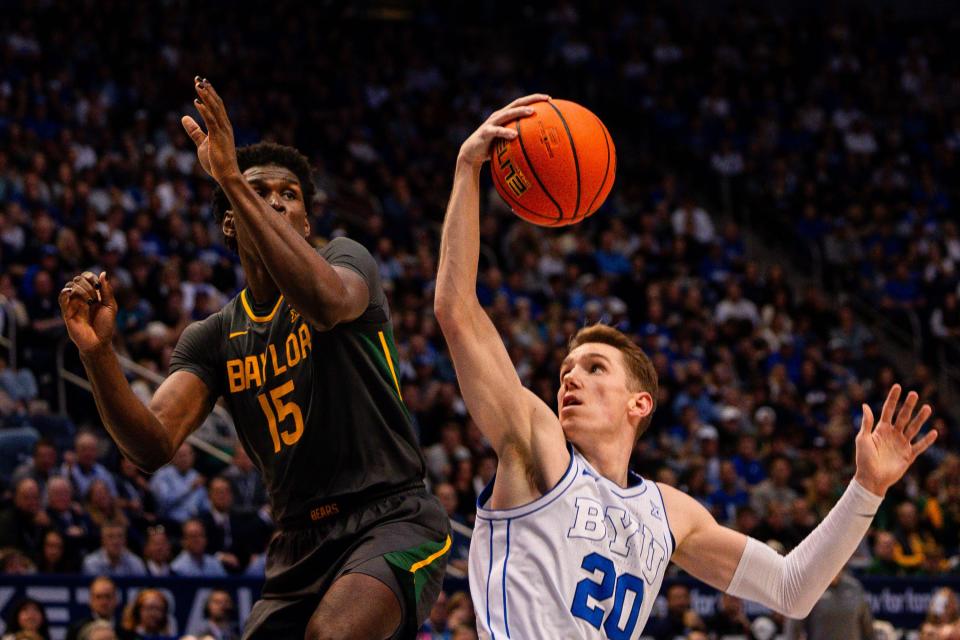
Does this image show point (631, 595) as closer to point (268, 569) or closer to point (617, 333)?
point (617, 333)

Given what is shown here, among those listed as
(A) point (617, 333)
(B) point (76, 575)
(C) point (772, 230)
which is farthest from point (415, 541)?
(C) point (772, 230)

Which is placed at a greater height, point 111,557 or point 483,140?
point 483,140

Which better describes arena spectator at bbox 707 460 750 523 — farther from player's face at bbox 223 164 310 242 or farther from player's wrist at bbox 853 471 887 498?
player's face at bbox 223 164 310 242

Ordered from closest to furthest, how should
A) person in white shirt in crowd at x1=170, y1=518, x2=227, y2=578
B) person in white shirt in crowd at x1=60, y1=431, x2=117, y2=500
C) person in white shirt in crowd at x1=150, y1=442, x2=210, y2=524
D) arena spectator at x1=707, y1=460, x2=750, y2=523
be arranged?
person in white shirt in crowd at x1=170, y1=518, x2=227, y2=578 < person in white shirt in crowd at x1=60, y1=431, x2=117, y2=500 < person in white shirt in crowd at x1=150, y1=442, x2=210, y2=524 < arena spectator at x1=707, y1=460, x2=750, y2=523

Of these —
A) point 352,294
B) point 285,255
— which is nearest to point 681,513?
point 352,294

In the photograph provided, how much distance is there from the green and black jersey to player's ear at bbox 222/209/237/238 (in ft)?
0.94

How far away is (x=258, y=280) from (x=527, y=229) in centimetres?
1294

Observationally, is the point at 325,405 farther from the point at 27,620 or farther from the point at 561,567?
the point at 27,620

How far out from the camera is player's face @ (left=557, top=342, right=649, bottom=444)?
14.0 feet

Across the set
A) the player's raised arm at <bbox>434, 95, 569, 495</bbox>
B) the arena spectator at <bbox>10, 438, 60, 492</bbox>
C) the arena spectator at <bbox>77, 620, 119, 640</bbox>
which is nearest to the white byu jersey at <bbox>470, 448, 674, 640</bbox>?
the player's raised arm at <bbox>434, 95, 569, 495</bbox>

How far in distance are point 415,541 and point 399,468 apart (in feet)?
0.81

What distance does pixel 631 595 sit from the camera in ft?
13.5

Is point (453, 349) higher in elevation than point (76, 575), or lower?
higher

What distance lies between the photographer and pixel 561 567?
13.0 feet
